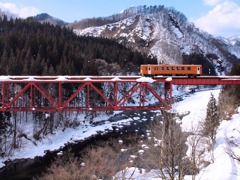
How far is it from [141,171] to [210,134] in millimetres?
11547

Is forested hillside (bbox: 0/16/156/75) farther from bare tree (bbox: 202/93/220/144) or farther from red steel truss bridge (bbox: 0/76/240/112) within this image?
bare tree (bbox: 202/93/220/144)

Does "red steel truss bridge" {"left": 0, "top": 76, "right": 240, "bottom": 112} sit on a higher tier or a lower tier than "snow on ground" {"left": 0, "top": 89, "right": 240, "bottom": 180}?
higher

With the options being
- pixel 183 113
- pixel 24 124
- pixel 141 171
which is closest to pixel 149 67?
pixel 141 171

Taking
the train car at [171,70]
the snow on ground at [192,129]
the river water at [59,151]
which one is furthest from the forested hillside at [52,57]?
the train car at [171,70]

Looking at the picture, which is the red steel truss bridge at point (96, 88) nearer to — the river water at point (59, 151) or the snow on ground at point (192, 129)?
the snow on ground at point (192, 129)

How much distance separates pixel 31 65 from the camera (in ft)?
234

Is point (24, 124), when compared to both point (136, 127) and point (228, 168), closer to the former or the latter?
point (136, 127)

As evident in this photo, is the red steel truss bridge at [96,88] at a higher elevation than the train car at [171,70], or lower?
lower

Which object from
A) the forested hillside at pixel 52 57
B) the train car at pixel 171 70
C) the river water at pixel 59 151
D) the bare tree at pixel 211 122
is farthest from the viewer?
the forested hillside at pixel 52 57

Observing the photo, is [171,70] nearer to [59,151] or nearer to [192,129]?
[192,129]

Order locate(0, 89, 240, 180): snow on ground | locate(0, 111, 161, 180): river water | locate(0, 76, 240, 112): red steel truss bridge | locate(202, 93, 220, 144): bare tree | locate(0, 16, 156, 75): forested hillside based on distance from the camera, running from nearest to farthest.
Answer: locate(0, 76, 240, 112): red steel truss bridge → locate(0, 89, 240, 180): snow on ground → locate(202, 93, 220, 144): bare tree → locate(0, 111, 161, 180): river water → locate(0, 16, 156, 75): forested hillside

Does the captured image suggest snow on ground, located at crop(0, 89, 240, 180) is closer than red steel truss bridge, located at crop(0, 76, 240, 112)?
No

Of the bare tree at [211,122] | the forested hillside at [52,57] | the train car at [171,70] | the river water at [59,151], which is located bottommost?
the river water at [59,151]

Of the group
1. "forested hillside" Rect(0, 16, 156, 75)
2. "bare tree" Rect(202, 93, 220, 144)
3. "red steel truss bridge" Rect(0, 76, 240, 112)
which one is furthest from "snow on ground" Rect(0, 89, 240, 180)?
"forested hillside" Rect(0, 16, 156, 75)
